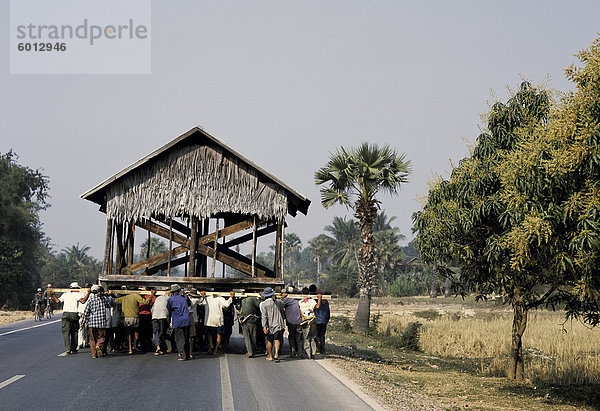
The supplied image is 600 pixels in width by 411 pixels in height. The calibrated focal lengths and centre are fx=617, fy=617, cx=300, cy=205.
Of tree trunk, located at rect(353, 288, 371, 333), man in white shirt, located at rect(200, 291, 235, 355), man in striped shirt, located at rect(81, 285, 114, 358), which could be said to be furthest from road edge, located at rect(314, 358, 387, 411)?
tree trunk, located at rect(353, 288, 371, 333)

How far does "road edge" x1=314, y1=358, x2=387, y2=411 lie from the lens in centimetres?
1014

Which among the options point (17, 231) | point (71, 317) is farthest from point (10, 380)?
point (17, 231)

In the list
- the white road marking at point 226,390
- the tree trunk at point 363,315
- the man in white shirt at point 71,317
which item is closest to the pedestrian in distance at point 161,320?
the man in white shirt at point 71,317

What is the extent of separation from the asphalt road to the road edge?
0.46ft

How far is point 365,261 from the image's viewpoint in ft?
94.4

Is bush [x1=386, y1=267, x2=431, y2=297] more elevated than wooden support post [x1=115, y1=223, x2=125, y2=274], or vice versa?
wooden support post [x1=115, y1=223, x2=125, y2=274]

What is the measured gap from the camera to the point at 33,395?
33.1 ft

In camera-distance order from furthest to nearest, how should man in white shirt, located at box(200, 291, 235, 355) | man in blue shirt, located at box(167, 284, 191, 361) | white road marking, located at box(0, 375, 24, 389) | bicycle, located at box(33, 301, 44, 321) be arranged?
bicycle, located at box(33, 301, 44, 321)
man in white shirt, located at box(200, 291, 235, 355)
man in blue shirt, located at box(167, 284, 191, 361)
white road marking, located at box(0, 375, 24, 389)

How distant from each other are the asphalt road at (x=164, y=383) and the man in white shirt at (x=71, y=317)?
1.23 ft

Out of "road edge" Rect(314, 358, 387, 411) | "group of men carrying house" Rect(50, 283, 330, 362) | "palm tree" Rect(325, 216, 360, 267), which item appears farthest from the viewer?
"palm tree" Rect(325, 216, 360, 267)

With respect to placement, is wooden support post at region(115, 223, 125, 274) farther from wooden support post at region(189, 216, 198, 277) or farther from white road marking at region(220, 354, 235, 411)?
white road marking at region(220, 354, 235, 411)

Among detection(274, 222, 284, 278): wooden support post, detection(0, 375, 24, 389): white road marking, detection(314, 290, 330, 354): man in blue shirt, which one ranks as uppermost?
detection(274, 222, 284, 278): wooden support post

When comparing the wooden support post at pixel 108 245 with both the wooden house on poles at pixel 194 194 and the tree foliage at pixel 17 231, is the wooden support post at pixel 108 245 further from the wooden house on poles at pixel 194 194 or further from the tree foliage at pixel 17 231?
the tree foliage at pixel 17 231

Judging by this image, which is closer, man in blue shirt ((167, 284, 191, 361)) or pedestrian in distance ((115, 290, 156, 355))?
man in blue shirt ((167, 284, 191, 361))
